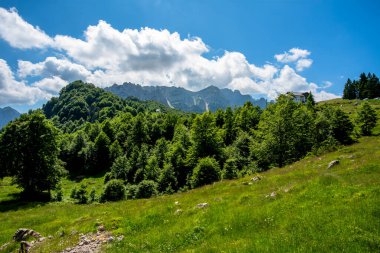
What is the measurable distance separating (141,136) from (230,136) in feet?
140

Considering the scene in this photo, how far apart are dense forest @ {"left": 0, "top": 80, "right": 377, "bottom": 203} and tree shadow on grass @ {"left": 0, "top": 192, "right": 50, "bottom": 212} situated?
1.72 meters

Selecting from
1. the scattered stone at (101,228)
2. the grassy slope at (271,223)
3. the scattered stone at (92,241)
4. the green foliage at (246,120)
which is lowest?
the scattered stone at (92,241)

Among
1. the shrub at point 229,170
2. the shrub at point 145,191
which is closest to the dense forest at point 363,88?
the shrub at point 229,170

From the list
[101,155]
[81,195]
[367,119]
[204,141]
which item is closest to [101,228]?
[81,195]

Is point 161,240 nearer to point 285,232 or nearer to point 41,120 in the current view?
point 285,232

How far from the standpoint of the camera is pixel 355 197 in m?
14.3

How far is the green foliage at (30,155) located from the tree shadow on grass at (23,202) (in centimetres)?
129

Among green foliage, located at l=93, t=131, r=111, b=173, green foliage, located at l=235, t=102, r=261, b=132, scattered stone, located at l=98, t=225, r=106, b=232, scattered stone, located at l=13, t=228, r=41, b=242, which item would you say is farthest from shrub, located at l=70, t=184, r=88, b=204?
green foliage, located at l=235, t=102, r=261, b=132

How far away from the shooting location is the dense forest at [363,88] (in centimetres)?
15675

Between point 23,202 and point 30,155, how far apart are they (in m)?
9.26

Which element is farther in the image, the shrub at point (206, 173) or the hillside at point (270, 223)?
the shrub at point (206, 173)

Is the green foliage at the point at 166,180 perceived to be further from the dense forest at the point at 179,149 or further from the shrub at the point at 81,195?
the shrub at the point at 81,195

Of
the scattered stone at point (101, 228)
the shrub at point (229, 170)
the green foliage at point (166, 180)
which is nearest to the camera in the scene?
the scattered stone at point (101, 228)

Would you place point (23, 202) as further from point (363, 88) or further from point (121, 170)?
point (363, 88)
